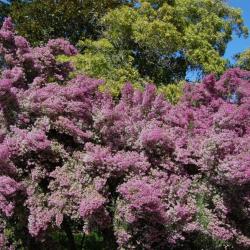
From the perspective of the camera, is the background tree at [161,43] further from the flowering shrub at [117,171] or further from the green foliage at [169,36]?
the flowering shrub at [117,171]

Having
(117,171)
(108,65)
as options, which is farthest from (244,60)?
(117,171)

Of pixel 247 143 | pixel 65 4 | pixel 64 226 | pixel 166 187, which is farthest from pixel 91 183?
pixel 65 4

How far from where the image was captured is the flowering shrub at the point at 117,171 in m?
8.61

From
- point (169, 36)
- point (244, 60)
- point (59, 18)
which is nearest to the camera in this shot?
point (169, 36)

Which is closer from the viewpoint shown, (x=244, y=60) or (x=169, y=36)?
(x=169, y=36)

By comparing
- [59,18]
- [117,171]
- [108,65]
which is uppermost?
[59,18]

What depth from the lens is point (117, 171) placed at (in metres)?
8.73

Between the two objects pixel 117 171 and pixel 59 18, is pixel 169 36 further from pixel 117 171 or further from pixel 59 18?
pixel 117 171

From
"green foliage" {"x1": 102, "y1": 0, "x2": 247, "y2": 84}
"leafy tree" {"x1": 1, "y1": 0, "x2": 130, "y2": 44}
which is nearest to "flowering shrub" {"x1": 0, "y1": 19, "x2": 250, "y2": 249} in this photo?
"green foliage" {"x1": 102, "y1": 0, "x2": 247, "y2": 84}

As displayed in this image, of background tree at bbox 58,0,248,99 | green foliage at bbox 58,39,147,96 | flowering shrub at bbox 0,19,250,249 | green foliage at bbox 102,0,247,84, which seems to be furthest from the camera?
green foliage at bbox 102,0,247,84

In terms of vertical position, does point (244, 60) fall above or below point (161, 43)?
above

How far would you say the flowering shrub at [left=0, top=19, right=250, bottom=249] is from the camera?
8609 mm

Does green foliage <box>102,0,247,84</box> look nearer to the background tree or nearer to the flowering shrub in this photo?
the background tree

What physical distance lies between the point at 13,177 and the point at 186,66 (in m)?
12.4
